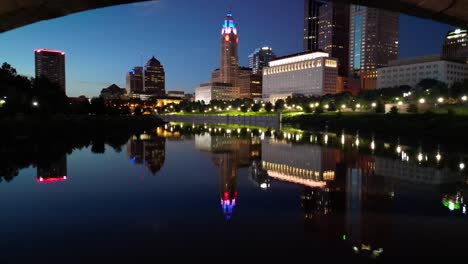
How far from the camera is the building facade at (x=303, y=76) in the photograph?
16325 cm

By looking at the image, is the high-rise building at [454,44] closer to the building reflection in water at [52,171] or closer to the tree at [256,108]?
the tree at [256,108]

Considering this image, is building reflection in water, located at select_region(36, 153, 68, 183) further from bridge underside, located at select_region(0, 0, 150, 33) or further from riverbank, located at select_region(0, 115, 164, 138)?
bridge underside, located at select_region(0, 0, 150, 33)

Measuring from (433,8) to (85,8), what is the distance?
407 cm

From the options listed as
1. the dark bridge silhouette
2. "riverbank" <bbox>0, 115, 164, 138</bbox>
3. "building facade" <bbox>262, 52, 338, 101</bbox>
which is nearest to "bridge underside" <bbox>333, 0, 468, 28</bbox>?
the dark bridge silhouette

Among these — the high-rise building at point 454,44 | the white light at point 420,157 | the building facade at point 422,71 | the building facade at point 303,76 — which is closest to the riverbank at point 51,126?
the white light at point 420,157

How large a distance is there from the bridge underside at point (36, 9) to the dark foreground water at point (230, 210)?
18.5 ft

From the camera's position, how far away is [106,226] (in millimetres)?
10297

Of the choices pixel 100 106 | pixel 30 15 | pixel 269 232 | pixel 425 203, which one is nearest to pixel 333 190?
pixel 425 203

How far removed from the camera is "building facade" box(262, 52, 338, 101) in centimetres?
16325

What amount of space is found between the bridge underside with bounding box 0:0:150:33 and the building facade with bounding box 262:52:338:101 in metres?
165

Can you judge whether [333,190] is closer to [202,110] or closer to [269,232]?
[269,232]

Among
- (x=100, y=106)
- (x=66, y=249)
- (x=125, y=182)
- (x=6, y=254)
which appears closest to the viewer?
(x=6, y=254)

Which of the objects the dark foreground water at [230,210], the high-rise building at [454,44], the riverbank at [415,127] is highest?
the high-rise building at [454,44]

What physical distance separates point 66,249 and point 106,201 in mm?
5302
